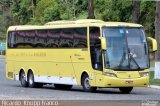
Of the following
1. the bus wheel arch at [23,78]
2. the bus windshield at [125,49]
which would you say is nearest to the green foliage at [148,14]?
the bus wheel arch at [23,78]

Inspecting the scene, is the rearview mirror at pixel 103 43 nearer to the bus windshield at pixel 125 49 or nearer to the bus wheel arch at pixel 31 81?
the bus windshield at pixel 125 49

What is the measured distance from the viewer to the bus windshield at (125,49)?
1136 inches

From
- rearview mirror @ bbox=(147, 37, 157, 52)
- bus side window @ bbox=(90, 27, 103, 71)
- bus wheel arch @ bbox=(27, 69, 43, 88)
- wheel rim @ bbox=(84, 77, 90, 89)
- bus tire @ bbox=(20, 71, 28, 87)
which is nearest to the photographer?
bus side window @ bbox=(90, 27, 103, 71)

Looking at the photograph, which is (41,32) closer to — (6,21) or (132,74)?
(132,74)

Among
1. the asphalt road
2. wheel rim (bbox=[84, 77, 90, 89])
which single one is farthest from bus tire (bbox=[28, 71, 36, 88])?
wheel rim (bbox=[84, 77, 90, 89])

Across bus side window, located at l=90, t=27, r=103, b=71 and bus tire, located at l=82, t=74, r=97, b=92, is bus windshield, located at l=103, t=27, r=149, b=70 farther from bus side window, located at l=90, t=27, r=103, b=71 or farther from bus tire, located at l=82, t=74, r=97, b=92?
bus tire, located at l=82, t=74, r=97, b=92

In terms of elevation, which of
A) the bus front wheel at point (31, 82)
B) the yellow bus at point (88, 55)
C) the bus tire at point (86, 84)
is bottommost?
the bus front wheel at point (31, 82)

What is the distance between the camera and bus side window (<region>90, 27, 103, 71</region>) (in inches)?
1147

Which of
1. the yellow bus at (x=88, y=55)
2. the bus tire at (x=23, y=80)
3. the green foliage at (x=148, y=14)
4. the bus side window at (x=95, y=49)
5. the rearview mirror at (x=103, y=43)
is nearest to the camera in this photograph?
the rearview mirror at (x=103, y=43)

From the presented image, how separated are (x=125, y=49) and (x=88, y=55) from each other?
1.81m

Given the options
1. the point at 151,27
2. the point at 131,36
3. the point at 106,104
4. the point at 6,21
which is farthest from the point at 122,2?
the point at 106,104

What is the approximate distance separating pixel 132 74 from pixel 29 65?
7.97 metres

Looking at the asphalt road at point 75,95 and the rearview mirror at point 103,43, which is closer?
the asphalt road at point 75,95

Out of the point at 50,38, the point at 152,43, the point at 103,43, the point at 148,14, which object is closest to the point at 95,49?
the point at 103,43
